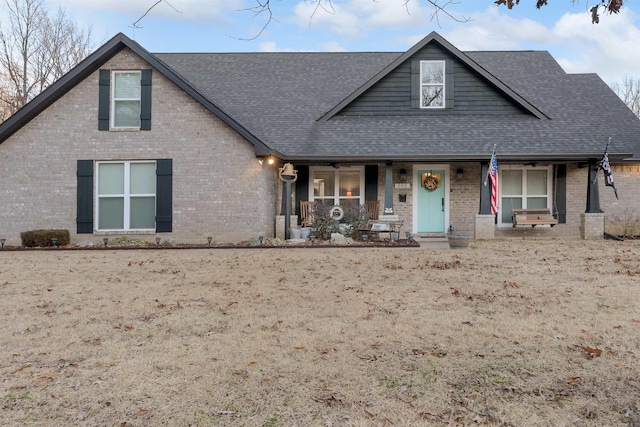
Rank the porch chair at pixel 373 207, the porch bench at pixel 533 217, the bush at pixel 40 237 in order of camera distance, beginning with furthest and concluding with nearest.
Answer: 1. the porch chair at pixel 373 207
2. the porch bench at pixel 533 217
3. the bush at pixel 40 237

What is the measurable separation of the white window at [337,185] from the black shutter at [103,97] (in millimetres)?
6378

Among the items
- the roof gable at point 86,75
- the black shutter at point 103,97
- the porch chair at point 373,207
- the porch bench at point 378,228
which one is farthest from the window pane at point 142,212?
the porch chair at point 373,207

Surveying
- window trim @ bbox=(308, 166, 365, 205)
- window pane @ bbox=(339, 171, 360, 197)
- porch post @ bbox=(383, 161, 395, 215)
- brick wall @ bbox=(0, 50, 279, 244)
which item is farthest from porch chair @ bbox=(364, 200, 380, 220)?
brick wall @ bbox=(0, 50, 279, 244)

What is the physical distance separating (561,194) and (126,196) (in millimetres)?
13472

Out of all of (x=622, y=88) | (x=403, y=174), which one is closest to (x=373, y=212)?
(x=403, y=174)

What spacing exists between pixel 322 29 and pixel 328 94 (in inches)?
489

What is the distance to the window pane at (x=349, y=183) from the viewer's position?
14.8 meters

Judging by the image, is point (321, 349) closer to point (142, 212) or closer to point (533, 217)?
point (142, 212)

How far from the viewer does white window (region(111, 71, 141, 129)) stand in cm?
1263

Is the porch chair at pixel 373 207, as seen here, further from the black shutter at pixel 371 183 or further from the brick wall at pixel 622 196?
the brick wall at pixel 622 196

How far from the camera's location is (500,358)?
3.55 metres

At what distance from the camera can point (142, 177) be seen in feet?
41.5

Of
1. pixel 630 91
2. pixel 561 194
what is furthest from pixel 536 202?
pixel 630 91

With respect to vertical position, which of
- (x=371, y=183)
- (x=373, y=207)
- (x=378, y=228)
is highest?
(x=371, y=183)
